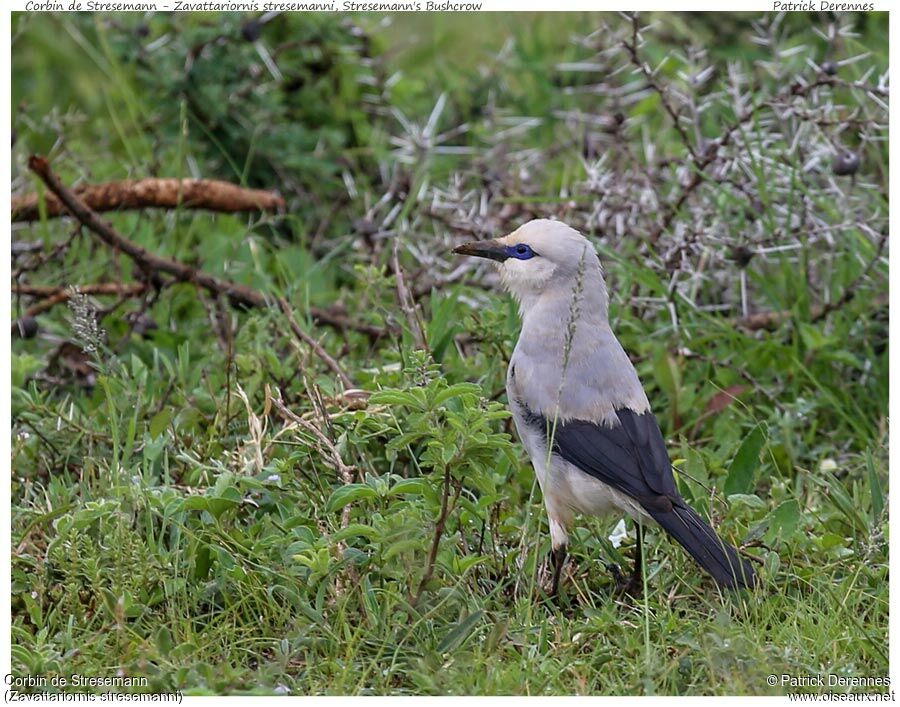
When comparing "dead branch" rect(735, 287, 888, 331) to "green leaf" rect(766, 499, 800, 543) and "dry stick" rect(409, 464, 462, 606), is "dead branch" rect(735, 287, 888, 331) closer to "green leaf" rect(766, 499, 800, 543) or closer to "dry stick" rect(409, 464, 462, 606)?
"green leaf" rect(766, 499, 800, 543)

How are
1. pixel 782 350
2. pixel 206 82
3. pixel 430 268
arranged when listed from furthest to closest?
1. pixel 206 82
2. pixel 430 268
3. pixel 782 350

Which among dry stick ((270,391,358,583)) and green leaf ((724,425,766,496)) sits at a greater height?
dry stick ((270,391,358,583))

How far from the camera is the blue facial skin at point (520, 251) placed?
4469 mm

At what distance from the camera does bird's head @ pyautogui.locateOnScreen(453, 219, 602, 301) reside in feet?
14.5

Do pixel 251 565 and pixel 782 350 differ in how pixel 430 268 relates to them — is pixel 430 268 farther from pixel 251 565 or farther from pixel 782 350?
pixel 251 565

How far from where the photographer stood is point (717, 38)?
7.78 m

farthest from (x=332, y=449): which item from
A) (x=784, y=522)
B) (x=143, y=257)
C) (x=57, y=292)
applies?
(x=57, y=292)

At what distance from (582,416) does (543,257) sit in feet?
2.16

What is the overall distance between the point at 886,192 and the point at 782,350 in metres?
0.98

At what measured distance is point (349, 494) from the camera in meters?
3.69

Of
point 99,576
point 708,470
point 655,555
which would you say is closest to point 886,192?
point 708,470

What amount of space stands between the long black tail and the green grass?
0.10m

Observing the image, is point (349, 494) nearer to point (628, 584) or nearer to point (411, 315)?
point (628, 584)

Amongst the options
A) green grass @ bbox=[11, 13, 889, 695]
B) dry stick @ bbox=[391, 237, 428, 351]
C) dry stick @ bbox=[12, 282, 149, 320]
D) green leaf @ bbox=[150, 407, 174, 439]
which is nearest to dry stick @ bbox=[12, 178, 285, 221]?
green grass @ bbox=[11, 13, 889, 695]
